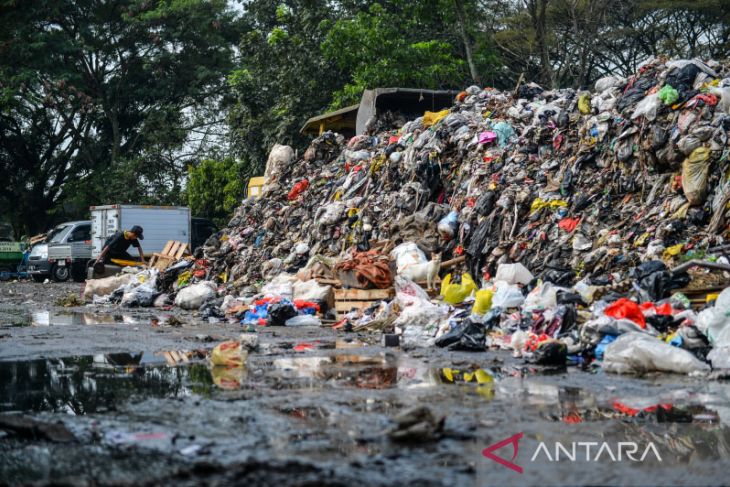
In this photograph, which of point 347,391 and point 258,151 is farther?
point 258,151

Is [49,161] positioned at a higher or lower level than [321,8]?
lower

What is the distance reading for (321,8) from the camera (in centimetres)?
2552

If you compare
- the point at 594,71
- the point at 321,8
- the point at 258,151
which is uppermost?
the point at 321,8

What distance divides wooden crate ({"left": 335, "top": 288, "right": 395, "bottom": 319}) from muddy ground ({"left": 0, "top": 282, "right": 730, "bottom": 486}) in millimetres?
3541

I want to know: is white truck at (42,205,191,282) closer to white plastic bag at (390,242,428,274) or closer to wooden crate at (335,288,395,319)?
wooden crate at (335,288,395,319)

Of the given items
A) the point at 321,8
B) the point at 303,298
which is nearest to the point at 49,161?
the point at 321,8

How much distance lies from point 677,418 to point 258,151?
2333 centimetres

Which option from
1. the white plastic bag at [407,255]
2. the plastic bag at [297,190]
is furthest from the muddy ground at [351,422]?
the plastic bag at [297,190]

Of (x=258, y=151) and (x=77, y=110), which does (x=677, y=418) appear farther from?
(x=77, y=110)

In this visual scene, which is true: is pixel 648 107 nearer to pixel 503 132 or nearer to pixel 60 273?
pixel 503 132

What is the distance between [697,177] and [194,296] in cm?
879

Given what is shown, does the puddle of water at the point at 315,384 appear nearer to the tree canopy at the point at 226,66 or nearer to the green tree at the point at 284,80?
the tree canopy at the point at 226,66

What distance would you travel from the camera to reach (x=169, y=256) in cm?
1903

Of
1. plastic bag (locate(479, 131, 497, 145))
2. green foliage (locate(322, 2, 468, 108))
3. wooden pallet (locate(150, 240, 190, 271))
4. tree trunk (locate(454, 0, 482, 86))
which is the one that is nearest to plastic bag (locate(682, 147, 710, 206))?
plastic bag (locate(479, 131, 497, 145))
